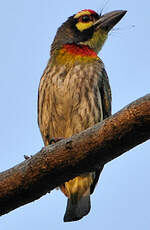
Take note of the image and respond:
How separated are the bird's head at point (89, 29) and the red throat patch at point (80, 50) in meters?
0.17

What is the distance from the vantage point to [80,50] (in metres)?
6.86

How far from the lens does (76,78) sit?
624 cm

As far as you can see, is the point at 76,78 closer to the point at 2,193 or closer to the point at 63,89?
the point at 63,89

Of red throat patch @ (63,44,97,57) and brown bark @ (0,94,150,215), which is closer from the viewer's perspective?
brown bark @ (0,94,150,215)

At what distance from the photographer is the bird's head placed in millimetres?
7238

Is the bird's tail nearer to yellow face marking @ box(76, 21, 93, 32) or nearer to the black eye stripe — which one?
yellow face marking @ box(76, 21, 93, 32)

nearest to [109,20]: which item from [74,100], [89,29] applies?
[89,29]

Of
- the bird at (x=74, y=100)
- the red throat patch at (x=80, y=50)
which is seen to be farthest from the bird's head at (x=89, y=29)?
the bird at (x=74, y=100)

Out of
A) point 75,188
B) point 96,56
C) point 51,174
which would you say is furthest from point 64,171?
point 96,56

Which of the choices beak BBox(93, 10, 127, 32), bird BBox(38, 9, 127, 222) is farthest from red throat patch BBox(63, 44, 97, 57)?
beak BBox(93, 10, 127, 32)

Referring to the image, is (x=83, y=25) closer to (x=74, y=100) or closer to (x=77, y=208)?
(x=74, y=100)

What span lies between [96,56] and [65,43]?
55cm

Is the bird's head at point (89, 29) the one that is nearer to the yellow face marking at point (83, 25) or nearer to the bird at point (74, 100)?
the yellow face marking at point (83, 25)

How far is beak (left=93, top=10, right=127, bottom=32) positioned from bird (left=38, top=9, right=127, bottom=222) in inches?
23.5
